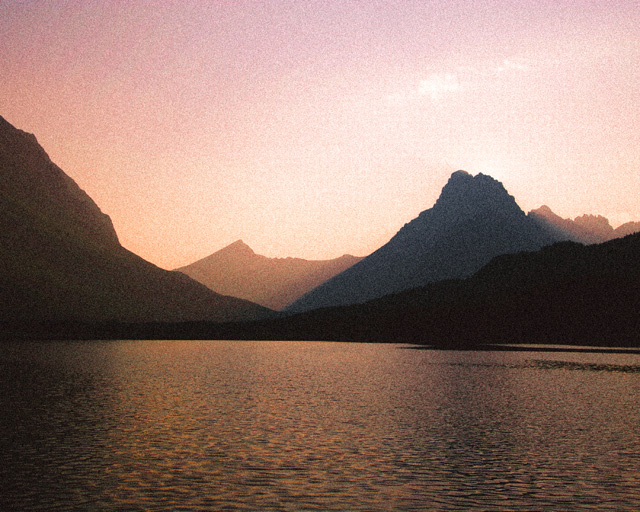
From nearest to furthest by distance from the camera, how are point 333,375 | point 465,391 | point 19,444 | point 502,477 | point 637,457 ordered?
point 502,477, point 637,457, point 19,444, point 465,391, point 333,375

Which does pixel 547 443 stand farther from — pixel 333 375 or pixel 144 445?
pixel 333 375

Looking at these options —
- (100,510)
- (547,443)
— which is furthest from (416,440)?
(100,510)

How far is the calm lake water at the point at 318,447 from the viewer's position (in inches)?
1171

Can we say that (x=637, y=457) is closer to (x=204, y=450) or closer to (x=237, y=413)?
(x=204, y=450)

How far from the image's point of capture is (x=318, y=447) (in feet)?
138

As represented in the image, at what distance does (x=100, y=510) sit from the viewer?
88.8 feet

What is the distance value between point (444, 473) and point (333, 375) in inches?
2717

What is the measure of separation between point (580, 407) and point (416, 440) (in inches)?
1033

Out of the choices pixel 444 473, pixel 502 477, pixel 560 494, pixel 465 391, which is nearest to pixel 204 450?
pixel 444 473

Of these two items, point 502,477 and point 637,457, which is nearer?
point 502,477

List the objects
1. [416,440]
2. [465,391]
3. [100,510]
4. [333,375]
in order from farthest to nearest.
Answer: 1. [333,375]
2. [465,391]
3. [416,440]
4. [100,510]

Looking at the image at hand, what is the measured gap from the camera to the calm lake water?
1171 inches

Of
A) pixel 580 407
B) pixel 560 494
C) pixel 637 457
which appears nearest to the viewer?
pixel 560 494

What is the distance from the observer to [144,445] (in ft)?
139
